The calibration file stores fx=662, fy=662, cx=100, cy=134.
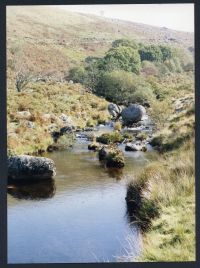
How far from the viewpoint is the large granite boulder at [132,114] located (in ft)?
21.4

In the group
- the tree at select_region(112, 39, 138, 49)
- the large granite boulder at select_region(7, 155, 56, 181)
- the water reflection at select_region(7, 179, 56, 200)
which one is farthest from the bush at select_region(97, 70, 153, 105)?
the water reflection at select_region(7, 179, 56, 200)

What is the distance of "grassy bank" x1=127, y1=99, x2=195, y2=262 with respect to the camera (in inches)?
239

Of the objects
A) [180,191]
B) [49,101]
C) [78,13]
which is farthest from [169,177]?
[78,13]

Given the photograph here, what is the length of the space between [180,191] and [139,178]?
420 millimetres

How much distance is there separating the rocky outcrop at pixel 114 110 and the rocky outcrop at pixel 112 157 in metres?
0.34

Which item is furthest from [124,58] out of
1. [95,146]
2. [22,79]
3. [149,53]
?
[22,79]

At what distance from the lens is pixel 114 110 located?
657 centimetres

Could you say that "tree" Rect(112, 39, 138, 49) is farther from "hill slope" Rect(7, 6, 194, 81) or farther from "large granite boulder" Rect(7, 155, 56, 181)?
"large granite boulder" Rect(7, 155, 56, 181)

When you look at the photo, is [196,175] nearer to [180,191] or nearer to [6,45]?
[180,191]

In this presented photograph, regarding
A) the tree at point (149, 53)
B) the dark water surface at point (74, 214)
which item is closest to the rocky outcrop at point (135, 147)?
the dark water surface at point (74, 214)

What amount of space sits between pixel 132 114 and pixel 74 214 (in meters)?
1.14

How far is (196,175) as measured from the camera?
6.04 m

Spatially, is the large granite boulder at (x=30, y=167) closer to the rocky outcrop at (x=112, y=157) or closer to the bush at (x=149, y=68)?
the rocky outcrop at (x=112, y=157)

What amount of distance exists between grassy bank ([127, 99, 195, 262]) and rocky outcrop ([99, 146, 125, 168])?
23 cm
